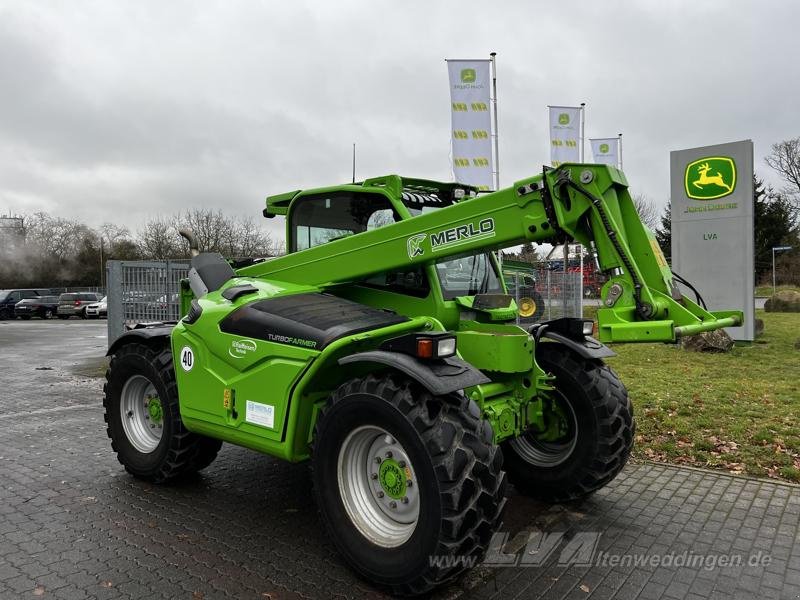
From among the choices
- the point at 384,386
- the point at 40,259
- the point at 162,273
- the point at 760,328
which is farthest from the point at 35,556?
the point at 40,259

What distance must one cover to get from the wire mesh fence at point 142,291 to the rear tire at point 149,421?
5880 mm

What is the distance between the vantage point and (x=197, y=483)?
198 inches

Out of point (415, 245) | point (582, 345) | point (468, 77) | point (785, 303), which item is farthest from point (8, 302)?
point (785, 303)

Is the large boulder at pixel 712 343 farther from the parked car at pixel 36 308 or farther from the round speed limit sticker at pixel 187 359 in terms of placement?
the parked car at pixel 36 308

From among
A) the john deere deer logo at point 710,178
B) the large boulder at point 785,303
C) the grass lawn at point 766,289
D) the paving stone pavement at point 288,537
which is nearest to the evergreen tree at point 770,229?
the grass lawn at point 766,289

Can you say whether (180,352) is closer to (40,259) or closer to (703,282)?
(703,282)

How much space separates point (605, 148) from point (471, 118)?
967 centimetres

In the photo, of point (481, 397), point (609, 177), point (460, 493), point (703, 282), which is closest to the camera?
point (460, 493)

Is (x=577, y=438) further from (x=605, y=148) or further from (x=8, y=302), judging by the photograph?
(x=8, y=302)

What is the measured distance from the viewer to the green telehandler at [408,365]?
3.16 meters

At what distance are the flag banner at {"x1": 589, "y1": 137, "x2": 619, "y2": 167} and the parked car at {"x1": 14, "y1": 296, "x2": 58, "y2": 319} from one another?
105 feet

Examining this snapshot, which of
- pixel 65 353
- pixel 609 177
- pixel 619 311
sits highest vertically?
pixel 609 177

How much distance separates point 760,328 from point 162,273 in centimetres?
1418

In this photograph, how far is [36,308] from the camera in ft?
116
